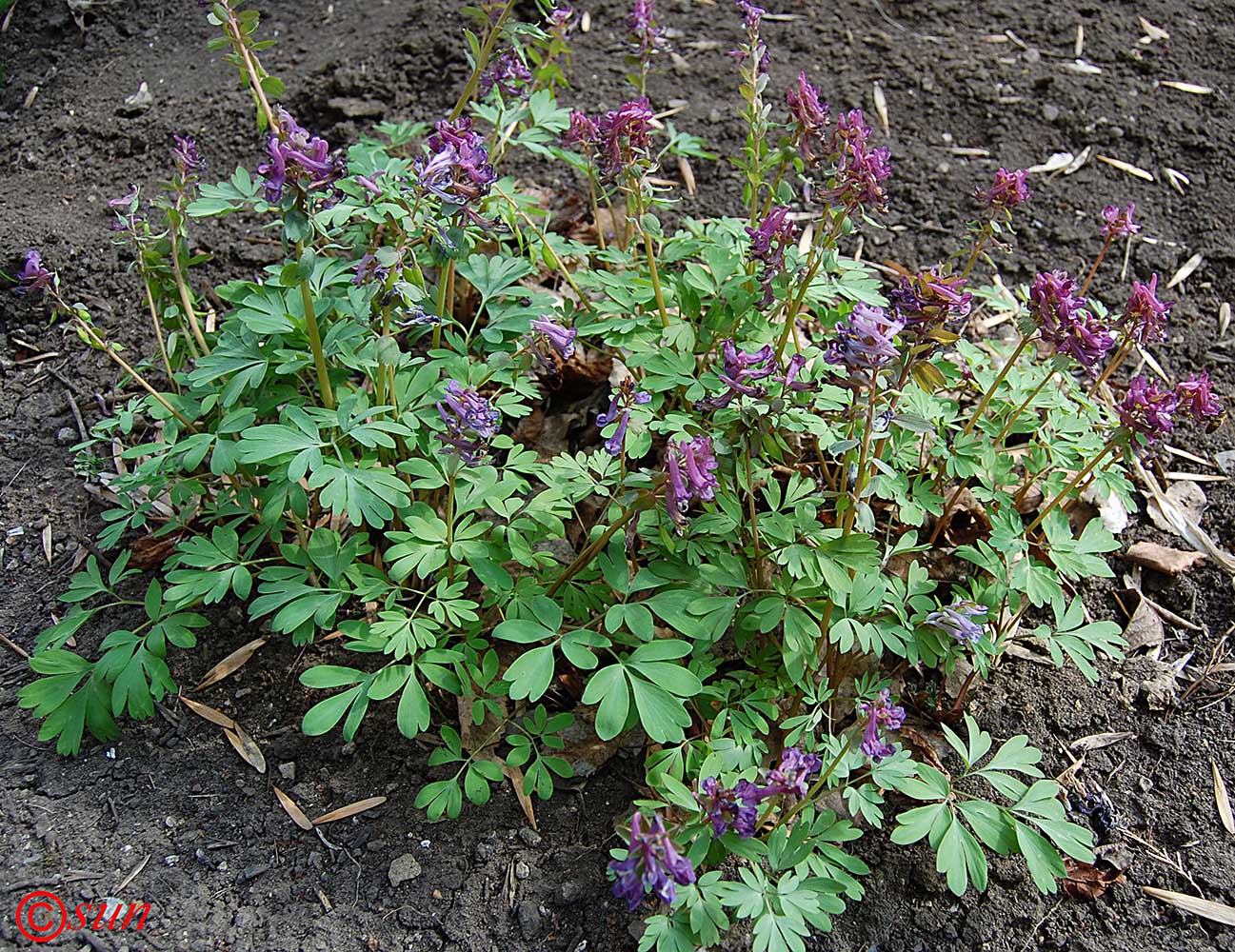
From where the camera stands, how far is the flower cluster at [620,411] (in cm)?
218

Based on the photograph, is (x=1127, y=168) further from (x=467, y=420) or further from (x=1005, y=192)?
(x=467, y=420)

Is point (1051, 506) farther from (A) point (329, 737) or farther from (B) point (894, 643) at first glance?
(A) point (329, 737)

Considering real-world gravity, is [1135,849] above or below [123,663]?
below

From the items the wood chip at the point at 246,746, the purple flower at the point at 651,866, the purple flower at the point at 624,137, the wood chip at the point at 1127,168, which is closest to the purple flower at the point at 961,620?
the purple flower at the point at 651,866

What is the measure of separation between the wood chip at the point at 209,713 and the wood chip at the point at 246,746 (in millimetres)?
14

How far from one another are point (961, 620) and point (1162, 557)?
1.22m

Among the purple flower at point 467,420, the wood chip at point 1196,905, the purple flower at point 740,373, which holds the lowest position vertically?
the wood chip at point 1196,905

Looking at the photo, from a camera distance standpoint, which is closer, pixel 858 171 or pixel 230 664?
pixel 858 171

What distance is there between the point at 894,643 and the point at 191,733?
188 cm

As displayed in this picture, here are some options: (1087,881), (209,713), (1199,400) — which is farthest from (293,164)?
(1087,881)

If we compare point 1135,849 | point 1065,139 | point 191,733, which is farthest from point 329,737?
point 1065,139

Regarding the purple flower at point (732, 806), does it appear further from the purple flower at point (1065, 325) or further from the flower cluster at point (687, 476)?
the purple flower at point (1065, 325)

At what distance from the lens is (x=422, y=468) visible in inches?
97.3

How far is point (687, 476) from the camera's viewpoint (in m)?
2.10
